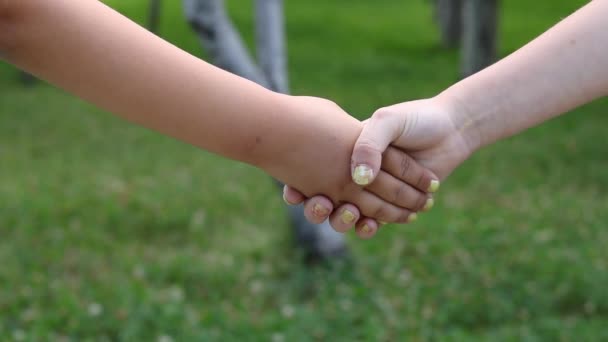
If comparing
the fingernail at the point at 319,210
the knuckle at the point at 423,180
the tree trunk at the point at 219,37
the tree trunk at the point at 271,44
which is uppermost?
the tree trunk at the point at 271,44

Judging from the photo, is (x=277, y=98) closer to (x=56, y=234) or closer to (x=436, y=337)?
(x=436, y=337)

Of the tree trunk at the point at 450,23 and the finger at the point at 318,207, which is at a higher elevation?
the tree trunk at the point at 450,23

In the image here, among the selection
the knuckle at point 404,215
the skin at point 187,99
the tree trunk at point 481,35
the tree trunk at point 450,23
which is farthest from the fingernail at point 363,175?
the tree trunk at point 450,23

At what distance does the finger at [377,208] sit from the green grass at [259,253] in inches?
45.6

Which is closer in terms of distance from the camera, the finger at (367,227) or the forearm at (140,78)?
the forearm at (140,78)

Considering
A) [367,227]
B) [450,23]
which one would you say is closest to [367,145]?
[367,227]

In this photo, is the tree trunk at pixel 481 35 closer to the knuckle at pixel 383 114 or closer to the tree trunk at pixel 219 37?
the tree trunk at pixel 219 37

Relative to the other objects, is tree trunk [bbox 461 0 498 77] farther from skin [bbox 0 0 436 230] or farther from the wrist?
skin [bbox 0 0 436 230]

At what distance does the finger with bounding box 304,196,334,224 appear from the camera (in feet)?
7.93

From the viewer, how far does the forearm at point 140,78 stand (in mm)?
2033

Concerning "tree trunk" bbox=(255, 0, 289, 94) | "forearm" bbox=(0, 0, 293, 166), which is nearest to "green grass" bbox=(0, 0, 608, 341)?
"tree trunk" bbox=(255, 0, 289, 94)

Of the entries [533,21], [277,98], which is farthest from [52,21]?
[533,21]

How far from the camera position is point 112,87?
2.11 meters

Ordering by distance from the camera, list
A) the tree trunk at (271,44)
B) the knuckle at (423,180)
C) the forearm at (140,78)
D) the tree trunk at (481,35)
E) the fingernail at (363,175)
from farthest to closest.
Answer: the tree trunk at (481,35)
the tree trunk at (271,44)
the knuckle at (423,180)
the fingernail at (363,175)
the forearm at (140,78)
